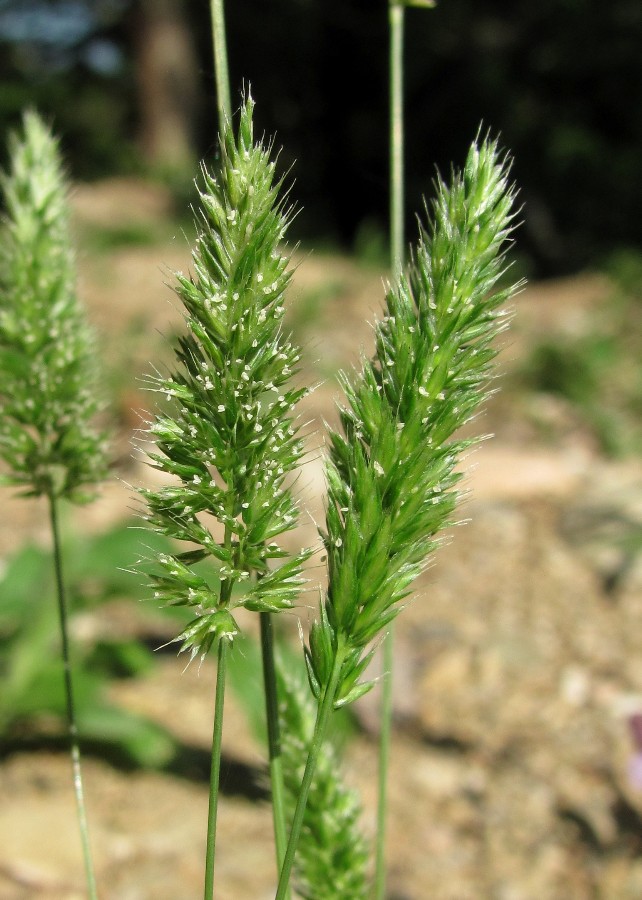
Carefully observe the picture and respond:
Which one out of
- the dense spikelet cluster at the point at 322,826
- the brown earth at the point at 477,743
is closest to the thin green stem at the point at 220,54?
the dense spikelet cluster at the point at 322,826

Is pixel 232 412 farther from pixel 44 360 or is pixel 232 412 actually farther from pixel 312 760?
pixel 44 360

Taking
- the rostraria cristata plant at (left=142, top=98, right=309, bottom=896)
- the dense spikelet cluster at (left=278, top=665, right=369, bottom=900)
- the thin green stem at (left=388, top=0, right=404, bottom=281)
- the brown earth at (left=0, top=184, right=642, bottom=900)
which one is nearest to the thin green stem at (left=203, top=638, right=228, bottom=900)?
the rostraria cristata plant at (left=142, top=98, right=309, bottom=896)

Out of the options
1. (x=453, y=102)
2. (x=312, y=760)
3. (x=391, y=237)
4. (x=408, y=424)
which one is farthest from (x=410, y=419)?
(x=453, y=102)

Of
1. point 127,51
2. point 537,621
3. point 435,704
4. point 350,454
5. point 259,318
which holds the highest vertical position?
point 127,51

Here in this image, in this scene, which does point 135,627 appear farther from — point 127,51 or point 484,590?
point 127,51

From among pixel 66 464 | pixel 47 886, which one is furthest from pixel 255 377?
pixel 47 886
